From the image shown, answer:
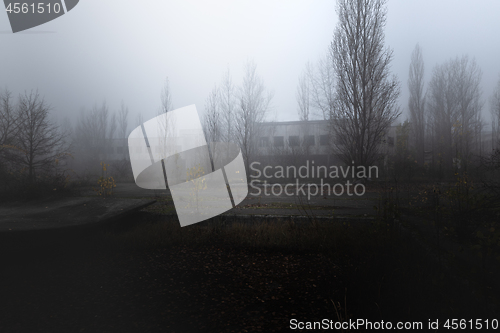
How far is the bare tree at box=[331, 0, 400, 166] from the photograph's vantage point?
44.1ft

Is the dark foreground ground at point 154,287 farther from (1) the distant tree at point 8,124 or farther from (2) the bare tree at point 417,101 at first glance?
(2) the bare tree at point 417,101

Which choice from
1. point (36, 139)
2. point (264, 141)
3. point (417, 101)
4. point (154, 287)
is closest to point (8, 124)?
point (36, 139)

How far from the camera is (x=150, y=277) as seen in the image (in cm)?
310

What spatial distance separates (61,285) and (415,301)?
3.44 metres

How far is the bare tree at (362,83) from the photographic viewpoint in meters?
13.5

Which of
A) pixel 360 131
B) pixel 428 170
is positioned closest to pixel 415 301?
pixel 360 131

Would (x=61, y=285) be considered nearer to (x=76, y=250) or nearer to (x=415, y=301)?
(x=76, y=250)

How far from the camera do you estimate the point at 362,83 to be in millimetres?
13633

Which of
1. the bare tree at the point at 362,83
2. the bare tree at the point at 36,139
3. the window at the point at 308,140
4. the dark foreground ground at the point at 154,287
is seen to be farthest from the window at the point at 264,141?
the dark foreground ground at the point at 154,287

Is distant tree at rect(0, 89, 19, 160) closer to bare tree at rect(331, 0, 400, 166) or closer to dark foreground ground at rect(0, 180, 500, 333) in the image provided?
dark foreground ground at rect(0, 180, 500, 333)

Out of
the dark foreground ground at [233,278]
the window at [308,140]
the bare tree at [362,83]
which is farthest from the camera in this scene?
the window at [308,140]

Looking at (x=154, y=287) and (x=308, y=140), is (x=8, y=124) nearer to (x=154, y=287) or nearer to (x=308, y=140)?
(x=154, y=287)

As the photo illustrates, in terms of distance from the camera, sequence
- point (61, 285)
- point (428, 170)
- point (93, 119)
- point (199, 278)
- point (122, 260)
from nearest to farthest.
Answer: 1. point (61, 285)
2. point (199, 278)
3. point (122, 260)
4. point (428, 170)
5. point (93, 119)

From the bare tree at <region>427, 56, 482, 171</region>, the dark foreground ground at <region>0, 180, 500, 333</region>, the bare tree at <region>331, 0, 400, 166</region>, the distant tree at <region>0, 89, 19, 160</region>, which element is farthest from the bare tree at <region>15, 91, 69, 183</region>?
the bare tree at <region>427, 56, 482, 171</region>
